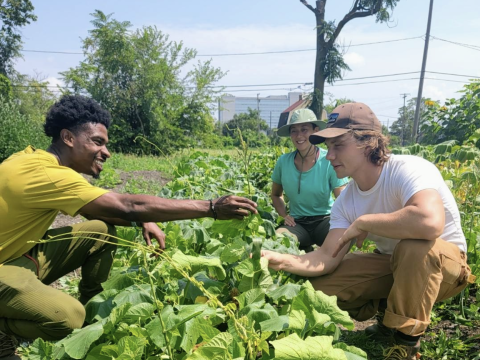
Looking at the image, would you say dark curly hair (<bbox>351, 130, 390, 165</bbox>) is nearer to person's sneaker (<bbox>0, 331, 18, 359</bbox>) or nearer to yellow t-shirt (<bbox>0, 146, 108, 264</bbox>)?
yellow t-shirt (<bbox>0, 146, 108, 264</bbox>)

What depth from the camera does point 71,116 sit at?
8.17ft

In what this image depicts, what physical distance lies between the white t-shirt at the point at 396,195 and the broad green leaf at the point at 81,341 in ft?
4.65

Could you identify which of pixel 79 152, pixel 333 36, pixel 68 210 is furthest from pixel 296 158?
pixel 333 36

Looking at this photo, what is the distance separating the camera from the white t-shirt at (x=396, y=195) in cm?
216

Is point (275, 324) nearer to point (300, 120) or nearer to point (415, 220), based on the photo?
point (415, 220)

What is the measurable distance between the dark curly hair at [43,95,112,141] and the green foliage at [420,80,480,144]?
259 inches

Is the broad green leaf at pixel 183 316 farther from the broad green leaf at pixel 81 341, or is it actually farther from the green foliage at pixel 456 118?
the green foliage at pixel 456 118

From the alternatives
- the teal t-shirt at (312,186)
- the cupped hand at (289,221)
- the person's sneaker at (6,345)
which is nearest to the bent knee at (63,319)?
the person's sneaker at (6,345)

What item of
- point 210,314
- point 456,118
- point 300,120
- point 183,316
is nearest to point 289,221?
point 300,120

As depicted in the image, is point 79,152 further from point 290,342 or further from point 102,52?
point 102,52

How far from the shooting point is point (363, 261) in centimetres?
246

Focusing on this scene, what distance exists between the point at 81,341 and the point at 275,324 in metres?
0.70

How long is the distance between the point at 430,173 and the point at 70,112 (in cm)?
195

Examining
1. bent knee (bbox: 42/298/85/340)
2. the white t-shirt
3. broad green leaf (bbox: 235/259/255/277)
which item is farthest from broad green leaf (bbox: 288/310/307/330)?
bent knee (bbox: 42/298/85/340)
